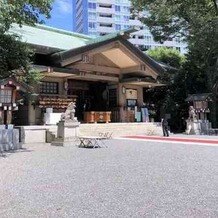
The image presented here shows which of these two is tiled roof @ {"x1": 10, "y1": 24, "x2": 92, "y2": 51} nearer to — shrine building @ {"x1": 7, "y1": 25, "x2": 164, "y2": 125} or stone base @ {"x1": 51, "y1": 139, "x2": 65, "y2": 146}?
shrine building @ {"x1": 7, "y1": 25, "x2": 164, "y2": 125}

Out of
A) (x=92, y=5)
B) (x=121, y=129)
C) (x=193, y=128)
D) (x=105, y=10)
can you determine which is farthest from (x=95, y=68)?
(x=105, y=10)

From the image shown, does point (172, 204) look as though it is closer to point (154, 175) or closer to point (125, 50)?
point (154, 175)

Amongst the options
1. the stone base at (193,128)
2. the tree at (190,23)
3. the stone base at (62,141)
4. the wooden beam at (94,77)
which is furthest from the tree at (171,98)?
the stone base at (62,141)

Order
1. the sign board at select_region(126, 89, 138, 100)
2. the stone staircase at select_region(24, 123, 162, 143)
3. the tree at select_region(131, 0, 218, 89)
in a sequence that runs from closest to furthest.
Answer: the stone staircase at select_region(24, 123, 162, 143) → the tree at select_region(131, 0, 218, 89) → the sign board at select_region(126, 89, 138, 100)

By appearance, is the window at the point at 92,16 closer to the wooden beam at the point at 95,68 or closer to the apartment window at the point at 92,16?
the apartment window at the point at 92,16

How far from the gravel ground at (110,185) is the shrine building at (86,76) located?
857 cm

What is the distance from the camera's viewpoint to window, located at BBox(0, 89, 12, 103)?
14227 millimetres

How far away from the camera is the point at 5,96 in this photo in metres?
14.4

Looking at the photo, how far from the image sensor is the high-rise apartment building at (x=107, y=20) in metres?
91.4

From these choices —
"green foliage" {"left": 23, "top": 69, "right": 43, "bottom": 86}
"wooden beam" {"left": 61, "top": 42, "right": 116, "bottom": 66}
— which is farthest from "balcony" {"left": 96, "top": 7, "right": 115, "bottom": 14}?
"green foliage" {"left": 23, "top": 69, "right": 43, "bottom": 86}

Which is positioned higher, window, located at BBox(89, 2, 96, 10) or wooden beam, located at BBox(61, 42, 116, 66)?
window, located at BBox(89, 2, 96, 10)

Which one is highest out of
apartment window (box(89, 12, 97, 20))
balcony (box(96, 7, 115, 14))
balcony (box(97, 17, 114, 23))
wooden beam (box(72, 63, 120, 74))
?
balcony (box(96, 7, 115, 14))

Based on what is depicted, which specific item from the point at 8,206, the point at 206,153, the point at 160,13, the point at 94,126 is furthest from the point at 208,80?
the point at 8,206

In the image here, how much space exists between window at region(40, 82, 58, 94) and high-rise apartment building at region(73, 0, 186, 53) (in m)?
69.5
